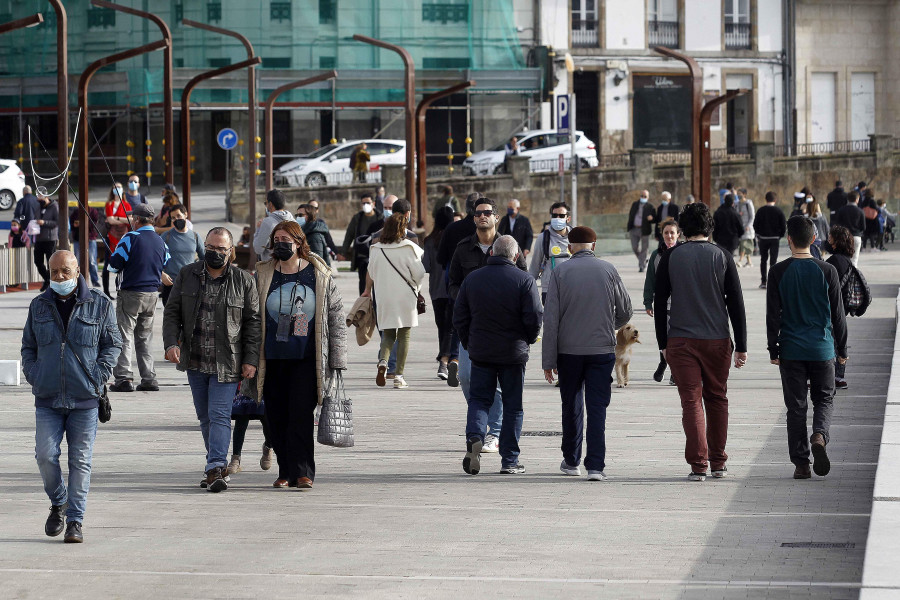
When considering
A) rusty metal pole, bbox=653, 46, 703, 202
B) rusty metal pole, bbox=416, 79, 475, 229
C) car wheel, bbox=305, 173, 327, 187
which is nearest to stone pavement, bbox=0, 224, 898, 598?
rusty metal pole, bbox=653, 46, 703, 202

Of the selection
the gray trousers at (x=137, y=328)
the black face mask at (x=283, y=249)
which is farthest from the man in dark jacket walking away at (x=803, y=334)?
the gray trousers at (x=137, y=328)

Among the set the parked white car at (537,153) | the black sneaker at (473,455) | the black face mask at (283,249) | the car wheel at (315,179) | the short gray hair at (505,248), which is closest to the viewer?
the black face mask at (283,249)

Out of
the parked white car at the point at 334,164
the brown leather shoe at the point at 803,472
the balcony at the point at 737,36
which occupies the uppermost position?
the balcony at the point at 737,36

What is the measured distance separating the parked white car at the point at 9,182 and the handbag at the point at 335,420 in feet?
121

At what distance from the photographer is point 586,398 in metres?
10.6

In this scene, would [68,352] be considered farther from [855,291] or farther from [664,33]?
[664,33]

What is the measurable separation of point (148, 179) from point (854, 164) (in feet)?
83.3

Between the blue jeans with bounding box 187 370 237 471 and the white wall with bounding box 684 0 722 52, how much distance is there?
52.8 metres

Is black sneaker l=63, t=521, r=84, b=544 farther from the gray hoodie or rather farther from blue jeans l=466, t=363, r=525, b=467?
the gray hoodie

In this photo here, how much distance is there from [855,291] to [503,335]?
4338 millimetres

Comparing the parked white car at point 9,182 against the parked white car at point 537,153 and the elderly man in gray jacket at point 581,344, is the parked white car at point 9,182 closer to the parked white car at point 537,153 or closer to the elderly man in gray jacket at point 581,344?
the parked white car at point 537,153

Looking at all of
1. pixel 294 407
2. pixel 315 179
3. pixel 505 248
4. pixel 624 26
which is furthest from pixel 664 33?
pixel 294 407

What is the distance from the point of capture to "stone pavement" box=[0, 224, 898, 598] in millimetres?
7582

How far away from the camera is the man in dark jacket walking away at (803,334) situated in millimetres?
10375
